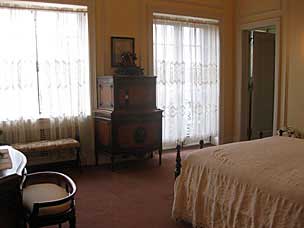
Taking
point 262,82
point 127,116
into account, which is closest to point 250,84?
point 262,82

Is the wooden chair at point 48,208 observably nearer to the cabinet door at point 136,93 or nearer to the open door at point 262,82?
the cabinet door at point 136,93

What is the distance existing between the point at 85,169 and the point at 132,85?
A: 146 centimetres

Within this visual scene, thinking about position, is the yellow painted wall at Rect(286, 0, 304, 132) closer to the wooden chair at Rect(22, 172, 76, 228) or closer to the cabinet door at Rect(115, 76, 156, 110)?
the cabinet door at Rect(115, 76, 156, 110)

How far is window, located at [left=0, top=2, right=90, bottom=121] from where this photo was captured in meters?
4.52

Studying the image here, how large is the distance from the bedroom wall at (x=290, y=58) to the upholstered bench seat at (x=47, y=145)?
3.44 m

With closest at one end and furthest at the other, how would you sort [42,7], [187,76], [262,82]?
1. [42,7]
2. [187,76]
3. [262,82]

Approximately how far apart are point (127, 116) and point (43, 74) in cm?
138

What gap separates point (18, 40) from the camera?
457 centimetres

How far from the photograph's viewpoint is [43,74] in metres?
4.76

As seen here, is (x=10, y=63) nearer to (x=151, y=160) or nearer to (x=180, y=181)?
(x=151, y=160)

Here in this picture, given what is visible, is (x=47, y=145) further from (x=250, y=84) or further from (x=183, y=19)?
(x=250, y=84)

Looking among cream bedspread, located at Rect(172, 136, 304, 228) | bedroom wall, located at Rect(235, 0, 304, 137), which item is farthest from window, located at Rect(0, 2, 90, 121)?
bedroom wall, located at Rect(235, 0, 304, 137)

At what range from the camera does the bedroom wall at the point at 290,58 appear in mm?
5164

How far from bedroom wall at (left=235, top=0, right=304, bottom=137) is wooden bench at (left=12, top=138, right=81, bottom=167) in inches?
135
